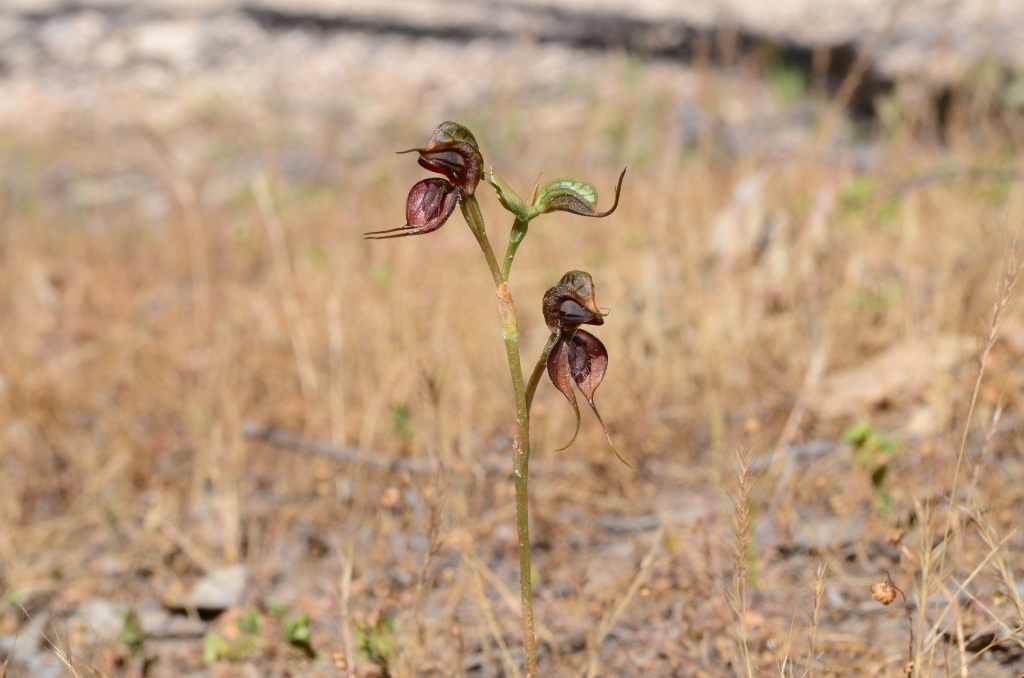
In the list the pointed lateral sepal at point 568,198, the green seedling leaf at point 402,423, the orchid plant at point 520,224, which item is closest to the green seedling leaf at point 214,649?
the green seedling leaf at point 402,423

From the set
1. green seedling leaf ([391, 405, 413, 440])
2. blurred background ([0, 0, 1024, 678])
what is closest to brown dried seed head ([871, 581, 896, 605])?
Answer: blurred background ([0, 0, 1024, 678])

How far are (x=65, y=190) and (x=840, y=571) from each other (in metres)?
7.84

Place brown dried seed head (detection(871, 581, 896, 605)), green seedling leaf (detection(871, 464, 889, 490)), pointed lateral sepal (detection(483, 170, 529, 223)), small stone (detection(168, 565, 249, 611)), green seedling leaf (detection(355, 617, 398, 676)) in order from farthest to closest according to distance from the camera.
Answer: small stone (detection(168, 565, 249, 611))
green seedling leaf (detection(871, 464, 889, 490))
green seedling leaf (detection(355, 617, 398, 676))
brown dried seed head (detection(871, 581, 896, 605))
pointed lateral sepal (detection(483, 170, 529, 223))

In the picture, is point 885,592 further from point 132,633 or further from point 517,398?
point 132,633

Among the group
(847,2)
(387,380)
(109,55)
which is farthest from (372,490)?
(109,55)

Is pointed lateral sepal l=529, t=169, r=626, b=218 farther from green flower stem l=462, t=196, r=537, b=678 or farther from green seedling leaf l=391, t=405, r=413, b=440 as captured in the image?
green seedling leaf l=391, t=405, r=413, b=440

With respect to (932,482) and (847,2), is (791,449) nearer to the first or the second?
(932,482)

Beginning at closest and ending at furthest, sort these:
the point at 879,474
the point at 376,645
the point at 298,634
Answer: the point at 376,645, the point at 298,634, the point at 879,474

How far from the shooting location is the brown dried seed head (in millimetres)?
1243

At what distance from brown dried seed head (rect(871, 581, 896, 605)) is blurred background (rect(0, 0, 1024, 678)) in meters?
0.07

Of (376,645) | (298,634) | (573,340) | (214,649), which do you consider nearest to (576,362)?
(573,340)

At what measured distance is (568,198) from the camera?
103cm

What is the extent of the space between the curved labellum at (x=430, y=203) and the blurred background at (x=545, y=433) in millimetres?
594

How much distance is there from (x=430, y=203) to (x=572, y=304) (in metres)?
0.23
